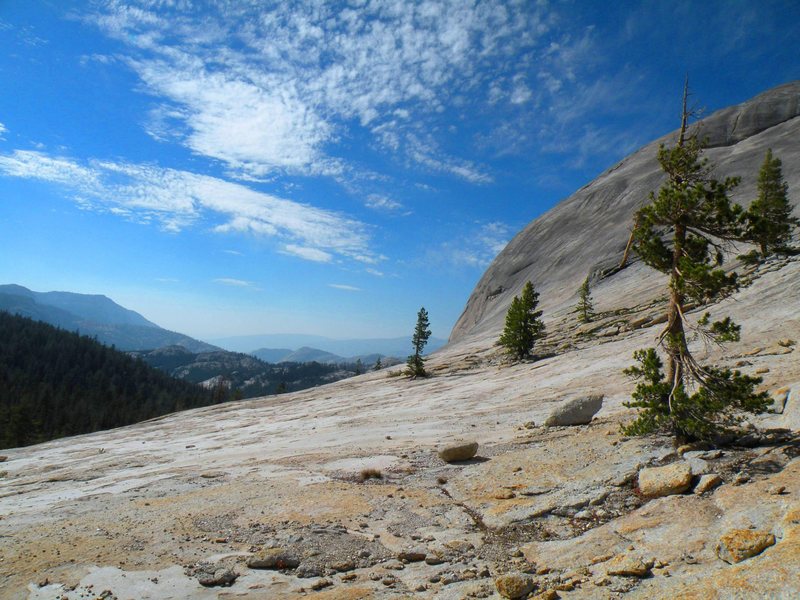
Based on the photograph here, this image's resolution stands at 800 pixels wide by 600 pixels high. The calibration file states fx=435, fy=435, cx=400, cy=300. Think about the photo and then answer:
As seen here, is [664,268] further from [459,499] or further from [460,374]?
[460,374]

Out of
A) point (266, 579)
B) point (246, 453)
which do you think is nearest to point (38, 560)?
point (266, 579)

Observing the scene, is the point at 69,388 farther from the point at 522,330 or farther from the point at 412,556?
the point at 412,556

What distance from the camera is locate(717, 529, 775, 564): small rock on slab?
20.5ft

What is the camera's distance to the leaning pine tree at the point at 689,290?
1098 centimetres

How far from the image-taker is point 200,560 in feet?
30.5

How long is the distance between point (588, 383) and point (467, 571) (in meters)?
19.3

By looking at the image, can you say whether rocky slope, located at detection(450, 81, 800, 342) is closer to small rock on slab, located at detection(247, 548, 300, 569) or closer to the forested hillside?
small rock on slab, located at detection(247, 548, 300, 569)

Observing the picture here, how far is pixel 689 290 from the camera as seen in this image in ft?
37.2

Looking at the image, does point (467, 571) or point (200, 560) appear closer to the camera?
point (467, 571)

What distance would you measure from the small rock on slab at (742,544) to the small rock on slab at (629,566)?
1.07 m

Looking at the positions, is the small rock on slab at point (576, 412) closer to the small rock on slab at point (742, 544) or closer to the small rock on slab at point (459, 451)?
the small rock on slab at point (459, 451)

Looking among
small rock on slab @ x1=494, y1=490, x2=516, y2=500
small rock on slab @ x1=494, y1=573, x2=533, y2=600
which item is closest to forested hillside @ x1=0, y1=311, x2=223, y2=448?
small rock on slab @ x1=494, y1=490, x2=516, y2=500

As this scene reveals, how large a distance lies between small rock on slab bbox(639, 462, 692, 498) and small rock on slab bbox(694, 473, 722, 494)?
9.1 inches

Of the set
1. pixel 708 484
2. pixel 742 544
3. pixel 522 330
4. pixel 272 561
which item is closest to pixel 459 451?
pixel 708 484
